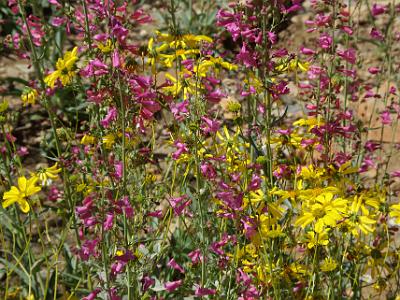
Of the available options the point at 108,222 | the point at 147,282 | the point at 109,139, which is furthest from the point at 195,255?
the point at 109,139

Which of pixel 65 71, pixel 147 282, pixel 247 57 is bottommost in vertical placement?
pixel 147 282

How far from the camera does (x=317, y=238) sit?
192 centimetres

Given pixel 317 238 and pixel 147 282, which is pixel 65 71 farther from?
pixel 317 238

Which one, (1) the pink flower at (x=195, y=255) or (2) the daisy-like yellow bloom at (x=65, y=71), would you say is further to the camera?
(2) the daisy-like yellow bloom at (x=65, y=71)

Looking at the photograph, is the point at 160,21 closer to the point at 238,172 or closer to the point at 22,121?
the point at 22,121

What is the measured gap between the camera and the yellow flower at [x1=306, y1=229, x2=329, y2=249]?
1.97m

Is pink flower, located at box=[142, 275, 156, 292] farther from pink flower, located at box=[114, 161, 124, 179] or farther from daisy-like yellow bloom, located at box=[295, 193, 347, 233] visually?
daisy-like yellow bloom, located at box=[295, 193, 347, 233]

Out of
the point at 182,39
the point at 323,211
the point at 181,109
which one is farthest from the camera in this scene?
the point at 182,39

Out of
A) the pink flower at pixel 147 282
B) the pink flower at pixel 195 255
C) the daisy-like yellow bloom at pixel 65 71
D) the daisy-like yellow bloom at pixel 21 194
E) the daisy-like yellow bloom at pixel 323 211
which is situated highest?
the daisy-like yellow bloom at pixel 65 71

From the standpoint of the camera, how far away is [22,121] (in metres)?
4.54

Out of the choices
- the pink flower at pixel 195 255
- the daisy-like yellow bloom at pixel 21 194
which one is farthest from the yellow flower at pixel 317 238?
the daisy-like yellow bloom at pixel 21 194

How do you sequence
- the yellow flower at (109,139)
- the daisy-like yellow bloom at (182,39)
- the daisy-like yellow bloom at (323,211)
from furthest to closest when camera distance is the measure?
the daisy-like yellow bloom at (182,39)
the yellow flower at (109,139)
the daisy-like yellow bloom at (323,211)

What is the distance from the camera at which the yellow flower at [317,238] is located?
77.5 inches

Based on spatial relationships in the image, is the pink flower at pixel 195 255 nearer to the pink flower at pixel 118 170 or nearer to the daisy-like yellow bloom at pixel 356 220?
the pink flower at pixel 118 170
